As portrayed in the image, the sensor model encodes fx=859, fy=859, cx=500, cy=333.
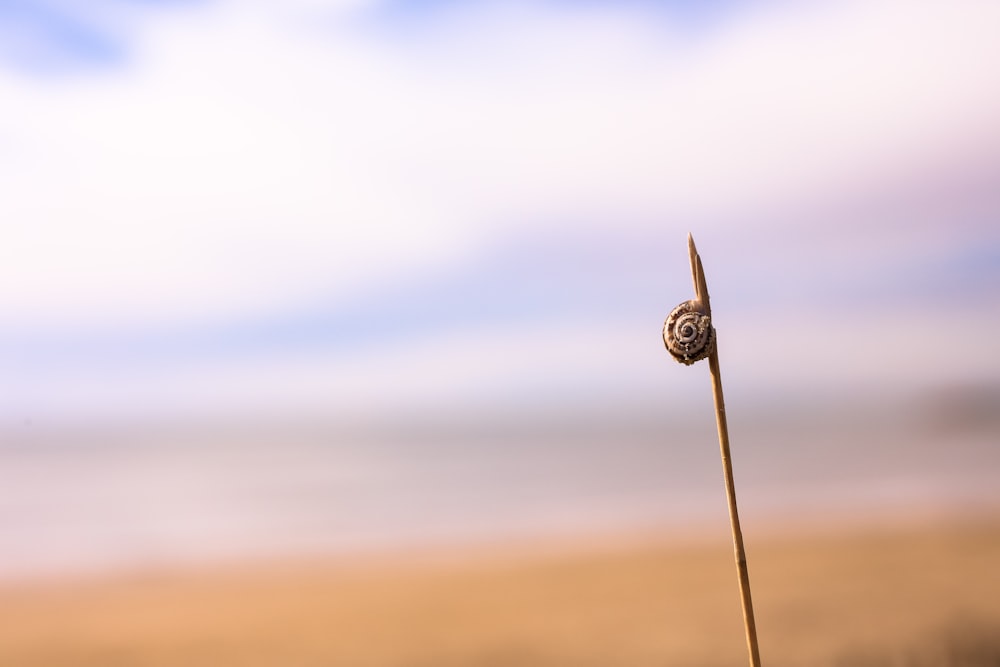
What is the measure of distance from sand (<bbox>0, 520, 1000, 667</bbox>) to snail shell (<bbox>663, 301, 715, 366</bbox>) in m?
4.68

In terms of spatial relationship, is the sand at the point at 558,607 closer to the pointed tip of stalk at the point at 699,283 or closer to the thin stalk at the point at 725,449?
the thin stalk at the point at 725,449

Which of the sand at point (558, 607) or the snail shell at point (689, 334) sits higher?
the sand at point (558, 607)

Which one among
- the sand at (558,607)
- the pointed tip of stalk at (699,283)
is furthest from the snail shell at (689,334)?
the sand at (558,607)

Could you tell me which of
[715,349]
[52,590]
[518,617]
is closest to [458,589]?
[518,617]

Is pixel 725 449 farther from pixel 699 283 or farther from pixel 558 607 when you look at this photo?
pixel 558 607

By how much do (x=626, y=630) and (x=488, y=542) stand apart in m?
6.90

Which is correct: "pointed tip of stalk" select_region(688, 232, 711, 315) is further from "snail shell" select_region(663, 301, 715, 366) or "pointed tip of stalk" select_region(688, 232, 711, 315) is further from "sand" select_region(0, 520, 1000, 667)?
"sand" select_region(0, 520, 1000, 667)

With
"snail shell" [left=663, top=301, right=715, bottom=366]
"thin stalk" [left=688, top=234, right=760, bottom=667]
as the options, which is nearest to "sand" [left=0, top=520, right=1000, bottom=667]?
"thin stalk" [left=688, top=234, right=760, bottom=667]

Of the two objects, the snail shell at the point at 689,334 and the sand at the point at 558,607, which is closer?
the snail shell at the point at 689,334

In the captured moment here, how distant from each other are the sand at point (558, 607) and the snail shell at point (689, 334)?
184 inches

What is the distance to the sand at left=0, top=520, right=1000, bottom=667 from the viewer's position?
778 centimetres

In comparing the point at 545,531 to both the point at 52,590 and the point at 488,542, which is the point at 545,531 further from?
the point at 52,590

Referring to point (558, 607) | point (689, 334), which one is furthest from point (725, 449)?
point (558, 607)

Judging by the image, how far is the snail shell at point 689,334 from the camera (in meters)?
3.10
